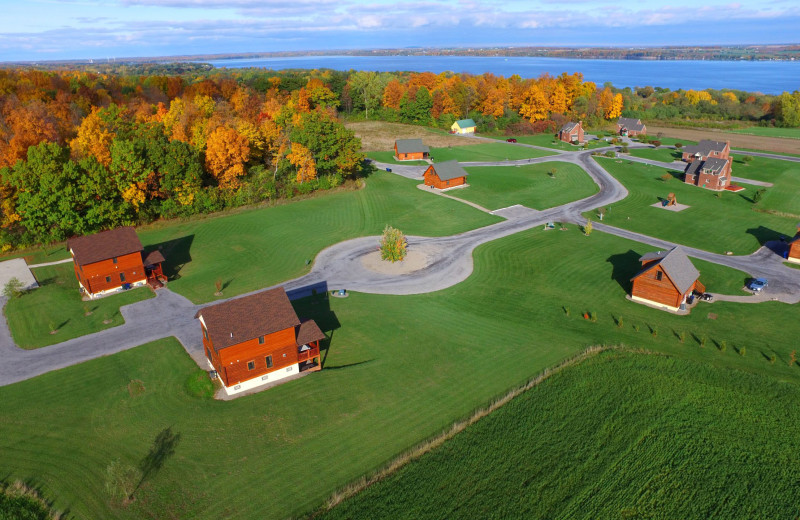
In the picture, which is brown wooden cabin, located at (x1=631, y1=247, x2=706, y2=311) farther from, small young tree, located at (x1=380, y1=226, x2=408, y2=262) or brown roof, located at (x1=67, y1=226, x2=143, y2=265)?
brown roof, located at (x1=67, y1=226, x2=143, y2=265)

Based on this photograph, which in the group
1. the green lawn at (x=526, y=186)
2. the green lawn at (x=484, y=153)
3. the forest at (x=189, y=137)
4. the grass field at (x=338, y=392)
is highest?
the forest at (x=189, y=137)

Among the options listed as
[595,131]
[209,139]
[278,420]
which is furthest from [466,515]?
[595,131]

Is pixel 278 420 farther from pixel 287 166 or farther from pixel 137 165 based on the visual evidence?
pixel 287 166

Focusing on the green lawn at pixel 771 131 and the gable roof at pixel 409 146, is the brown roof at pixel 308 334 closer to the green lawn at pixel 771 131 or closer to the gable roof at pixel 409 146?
the gable roof at pixel 409 146

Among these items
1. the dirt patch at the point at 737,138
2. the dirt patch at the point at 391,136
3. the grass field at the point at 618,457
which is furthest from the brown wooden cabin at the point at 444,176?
the dirt patch at the point at 737,138

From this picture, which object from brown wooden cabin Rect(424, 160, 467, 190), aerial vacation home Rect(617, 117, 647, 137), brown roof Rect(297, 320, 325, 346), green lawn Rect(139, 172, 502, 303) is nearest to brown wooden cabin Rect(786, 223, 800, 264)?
green lawn Rect(139, 172, 502, 303)

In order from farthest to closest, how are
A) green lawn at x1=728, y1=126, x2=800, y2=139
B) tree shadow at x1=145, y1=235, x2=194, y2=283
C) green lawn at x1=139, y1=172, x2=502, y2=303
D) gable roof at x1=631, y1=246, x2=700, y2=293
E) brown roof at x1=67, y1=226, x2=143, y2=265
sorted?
1. green lawn at x1=728, y1=126, x2=800, y2=139
2. tree shadow at x1=145, y1=235, x2=194, y2=283
3. green lawn at x1=139, y1=172, x2=502, y2=303
4. brown roof at x1=67, y1=226, x2=143, y2=265
5. gable roof at x1=631, y1=246, x2=700, y2=293
